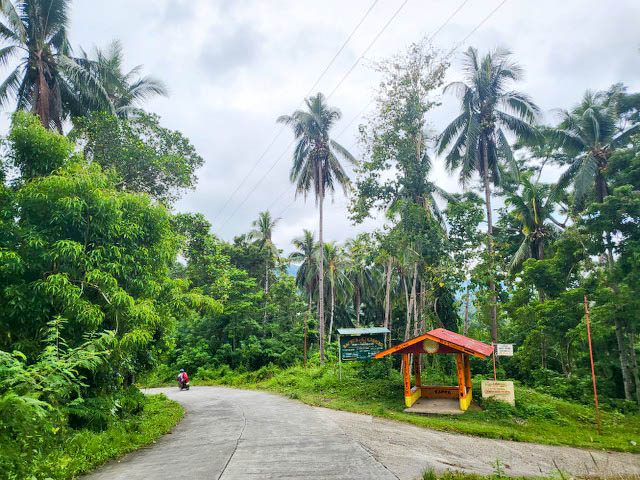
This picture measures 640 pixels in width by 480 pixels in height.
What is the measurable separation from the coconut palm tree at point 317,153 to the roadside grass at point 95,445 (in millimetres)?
14732

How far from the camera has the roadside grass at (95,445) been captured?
633 cm

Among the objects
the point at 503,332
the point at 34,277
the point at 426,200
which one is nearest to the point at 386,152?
the point at 426,200

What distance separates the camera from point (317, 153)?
25328 millimetres

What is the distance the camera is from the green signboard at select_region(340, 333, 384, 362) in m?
16.2

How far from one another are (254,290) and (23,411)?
28.4 m

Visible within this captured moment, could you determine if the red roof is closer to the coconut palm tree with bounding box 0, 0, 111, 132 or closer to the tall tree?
the tall tree

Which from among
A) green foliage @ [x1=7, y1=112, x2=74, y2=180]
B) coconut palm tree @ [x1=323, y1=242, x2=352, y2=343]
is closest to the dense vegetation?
green foliage @ [x1=7, y1=112, x2=74, y2=180]

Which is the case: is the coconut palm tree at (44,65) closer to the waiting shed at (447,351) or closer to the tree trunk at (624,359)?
the waiting shed at (447,351)

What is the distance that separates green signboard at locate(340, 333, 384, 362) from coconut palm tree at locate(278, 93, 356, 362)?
27.8 feet

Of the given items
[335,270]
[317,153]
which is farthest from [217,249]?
[335,270]

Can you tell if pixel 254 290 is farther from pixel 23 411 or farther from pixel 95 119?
pixel 23 411

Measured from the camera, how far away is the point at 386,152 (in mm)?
18766

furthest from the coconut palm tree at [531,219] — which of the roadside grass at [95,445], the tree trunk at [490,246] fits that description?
the roadside grass at [95,445]

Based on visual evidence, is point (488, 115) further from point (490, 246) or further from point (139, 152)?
point (139, 152)
